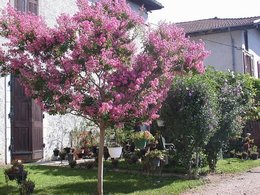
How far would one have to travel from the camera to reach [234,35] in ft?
85.5

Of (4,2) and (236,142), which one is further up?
(4,2)

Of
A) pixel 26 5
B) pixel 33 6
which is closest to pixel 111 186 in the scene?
pixel 26 5

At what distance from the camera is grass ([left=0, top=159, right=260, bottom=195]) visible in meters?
9.20

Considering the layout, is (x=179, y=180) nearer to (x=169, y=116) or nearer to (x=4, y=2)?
(x=169, y=116)

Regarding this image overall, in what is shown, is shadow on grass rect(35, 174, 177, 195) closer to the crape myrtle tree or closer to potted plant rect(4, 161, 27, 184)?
potted plant rect(4, 161, 27, 184)

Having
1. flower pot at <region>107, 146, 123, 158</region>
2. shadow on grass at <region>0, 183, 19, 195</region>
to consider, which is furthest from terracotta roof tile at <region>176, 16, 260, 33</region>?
shadow on grass at <region>0, 183, 19, 195</region>

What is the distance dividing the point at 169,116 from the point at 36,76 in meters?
4.63

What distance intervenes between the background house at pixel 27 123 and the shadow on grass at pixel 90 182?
1.14 m

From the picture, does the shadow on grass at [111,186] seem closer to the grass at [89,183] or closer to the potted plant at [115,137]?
the grass at [89,183]

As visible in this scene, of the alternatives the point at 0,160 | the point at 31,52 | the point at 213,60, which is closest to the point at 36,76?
the point at 31,52

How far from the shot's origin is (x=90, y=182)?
10.3 metres

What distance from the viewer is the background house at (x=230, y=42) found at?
84.4 feet

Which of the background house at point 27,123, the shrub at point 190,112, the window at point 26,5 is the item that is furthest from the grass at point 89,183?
the window at point 26,5

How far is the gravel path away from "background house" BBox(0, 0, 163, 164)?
5531 millimetres
